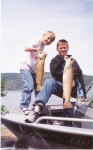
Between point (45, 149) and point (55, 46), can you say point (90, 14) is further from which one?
point (45, 149)

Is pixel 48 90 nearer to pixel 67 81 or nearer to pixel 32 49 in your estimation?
pixel 67 81

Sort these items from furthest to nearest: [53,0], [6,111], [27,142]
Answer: [6,111], [53,0], [27,142]

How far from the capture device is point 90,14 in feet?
8.32

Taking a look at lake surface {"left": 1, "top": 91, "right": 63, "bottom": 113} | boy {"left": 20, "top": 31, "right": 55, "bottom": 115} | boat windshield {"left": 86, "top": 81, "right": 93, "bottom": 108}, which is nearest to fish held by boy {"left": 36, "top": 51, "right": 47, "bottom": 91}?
boy {"left": 20, "top": 31, "right": 55, "bottom": 115}

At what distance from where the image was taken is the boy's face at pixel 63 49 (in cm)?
261

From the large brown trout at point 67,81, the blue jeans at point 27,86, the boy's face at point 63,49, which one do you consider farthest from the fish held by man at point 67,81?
the blue jeans at point 27,86

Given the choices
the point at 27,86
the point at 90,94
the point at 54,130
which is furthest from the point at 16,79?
the point at 54,130

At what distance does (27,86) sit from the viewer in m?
2.57

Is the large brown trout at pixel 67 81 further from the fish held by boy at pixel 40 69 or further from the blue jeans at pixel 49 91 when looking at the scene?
the fish held by boy at pixel 40 69

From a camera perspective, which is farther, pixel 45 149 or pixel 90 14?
pixel 90 14

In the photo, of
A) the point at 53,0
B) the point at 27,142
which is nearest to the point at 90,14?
the point at 53,0

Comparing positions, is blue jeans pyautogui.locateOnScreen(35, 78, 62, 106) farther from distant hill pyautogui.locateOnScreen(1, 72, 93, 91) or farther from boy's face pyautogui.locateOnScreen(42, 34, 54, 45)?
boy's face pyautogui.locateOnScreen(42, 34, 54, 45)

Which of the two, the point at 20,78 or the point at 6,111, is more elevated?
the point at 20,78

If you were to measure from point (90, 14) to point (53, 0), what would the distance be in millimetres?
277
